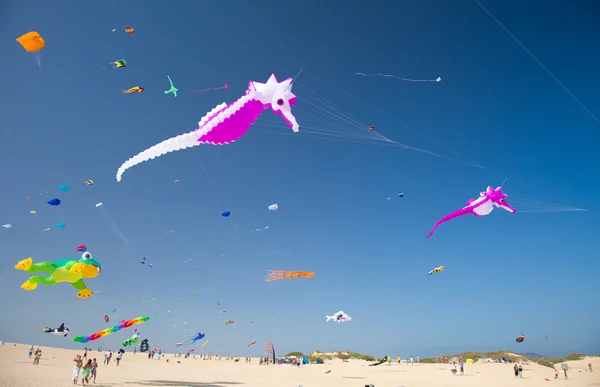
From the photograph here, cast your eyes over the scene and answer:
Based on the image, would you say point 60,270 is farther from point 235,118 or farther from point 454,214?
point 454,214

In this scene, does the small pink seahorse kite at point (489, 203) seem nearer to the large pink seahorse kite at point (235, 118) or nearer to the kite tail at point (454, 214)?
the kite tail at point (454, 214)

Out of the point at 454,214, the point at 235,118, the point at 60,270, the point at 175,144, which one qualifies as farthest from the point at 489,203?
the point at 60,270

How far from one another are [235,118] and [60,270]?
10549 mm

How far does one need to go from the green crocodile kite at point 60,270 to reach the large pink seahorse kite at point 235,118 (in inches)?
251

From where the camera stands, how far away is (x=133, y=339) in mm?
25562

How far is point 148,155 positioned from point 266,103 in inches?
160

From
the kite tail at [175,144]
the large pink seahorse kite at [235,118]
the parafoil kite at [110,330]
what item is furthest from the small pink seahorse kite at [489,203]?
the parafoil kite at [110,330]

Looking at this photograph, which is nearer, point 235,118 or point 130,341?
point 235,118

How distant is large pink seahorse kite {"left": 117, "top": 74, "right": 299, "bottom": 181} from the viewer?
10.5 metres

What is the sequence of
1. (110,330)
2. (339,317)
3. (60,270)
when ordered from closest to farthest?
1. (60,270)
2. (110,330)
3. (339,317)

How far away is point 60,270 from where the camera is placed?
1434cm

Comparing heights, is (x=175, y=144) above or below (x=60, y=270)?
above

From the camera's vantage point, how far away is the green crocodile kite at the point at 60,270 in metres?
14.1

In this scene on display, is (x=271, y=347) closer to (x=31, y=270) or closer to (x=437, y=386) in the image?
(x=437, y=386)
